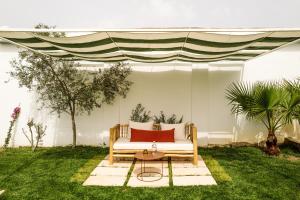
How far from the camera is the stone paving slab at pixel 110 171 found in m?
6.50

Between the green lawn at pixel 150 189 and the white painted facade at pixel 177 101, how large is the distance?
894mm

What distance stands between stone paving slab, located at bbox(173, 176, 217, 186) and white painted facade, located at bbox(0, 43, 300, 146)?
3561 millimetres

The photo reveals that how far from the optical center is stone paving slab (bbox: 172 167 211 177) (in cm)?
645

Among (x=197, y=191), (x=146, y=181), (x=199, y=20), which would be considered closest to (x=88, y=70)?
(x=146, y=181)

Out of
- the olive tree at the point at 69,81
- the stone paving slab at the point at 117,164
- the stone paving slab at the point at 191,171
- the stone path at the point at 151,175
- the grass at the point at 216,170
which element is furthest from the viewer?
the olive tree at the point at 69,81

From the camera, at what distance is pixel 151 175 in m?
6.40

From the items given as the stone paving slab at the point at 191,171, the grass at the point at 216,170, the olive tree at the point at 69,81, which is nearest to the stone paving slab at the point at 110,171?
the stone paving slab at the point at 191,171

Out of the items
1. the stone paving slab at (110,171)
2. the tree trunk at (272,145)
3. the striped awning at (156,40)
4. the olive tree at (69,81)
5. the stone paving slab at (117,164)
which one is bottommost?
the stone paving slab at (110,171)

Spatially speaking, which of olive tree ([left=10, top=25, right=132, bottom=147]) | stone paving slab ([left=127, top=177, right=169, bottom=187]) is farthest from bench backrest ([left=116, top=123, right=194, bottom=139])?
stone paving slab ([left=127, top=177, right=169, bottom=187])

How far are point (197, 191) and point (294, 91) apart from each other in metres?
4.77

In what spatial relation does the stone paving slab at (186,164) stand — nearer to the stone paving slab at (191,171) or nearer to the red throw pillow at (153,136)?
the stone paving slab at (191,171)

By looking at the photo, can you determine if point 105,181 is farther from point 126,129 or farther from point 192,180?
point 126,129

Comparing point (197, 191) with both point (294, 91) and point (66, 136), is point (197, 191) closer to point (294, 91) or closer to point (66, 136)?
point (294, 91)

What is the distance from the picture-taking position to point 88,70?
9.64m
